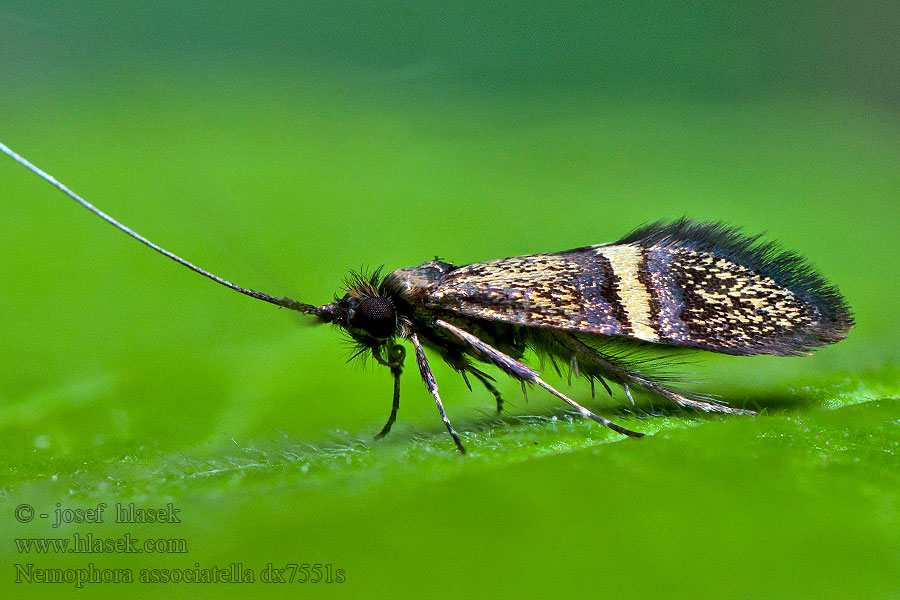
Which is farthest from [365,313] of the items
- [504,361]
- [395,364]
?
[504,361]

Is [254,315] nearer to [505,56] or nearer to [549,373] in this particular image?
[549,373]

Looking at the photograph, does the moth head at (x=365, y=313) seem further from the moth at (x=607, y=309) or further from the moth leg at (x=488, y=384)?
the moth leg at (x=488, y=384)

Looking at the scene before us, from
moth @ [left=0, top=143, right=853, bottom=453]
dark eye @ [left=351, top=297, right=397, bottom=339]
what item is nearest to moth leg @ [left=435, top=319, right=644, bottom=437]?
moth @ [left=0, top=143, right=853, bottom=453]

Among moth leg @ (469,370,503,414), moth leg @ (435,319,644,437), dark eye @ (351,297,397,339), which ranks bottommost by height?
moth leg @ (469,370,503,414)

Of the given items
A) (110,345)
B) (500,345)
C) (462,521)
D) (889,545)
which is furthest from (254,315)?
(889,545)

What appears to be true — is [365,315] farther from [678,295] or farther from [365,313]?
[678,295]

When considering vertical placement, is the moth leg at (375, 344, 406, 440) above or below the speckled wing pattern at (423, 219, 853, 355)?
below

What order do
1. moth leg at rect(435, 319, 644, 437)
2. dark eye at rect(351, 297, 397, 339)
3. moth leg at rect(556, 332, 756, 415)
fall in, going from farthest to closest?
dark eye at rect(351, 297, 397, 339), moth leg at rect(556, 332, 756, 415), moth leg at rect(435, 319, 644, 437)

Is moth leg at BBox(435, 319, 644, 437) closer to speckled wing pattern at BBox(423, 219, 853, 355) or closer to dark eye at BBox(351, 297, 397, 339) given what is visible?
speckled wing pattern at BBox(423, 219, 853, 355)
